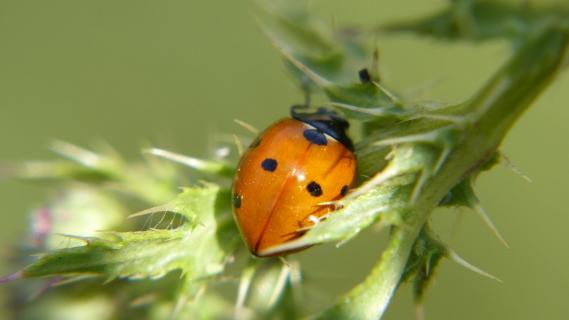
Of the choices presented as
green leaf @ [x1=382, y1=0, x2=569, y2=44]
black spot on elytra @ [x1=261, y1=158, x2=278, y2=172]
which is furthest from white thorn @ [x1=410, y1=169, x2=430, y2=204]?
black spot on elytra @ [x1=261, y1=158, x2=278, y2=172]

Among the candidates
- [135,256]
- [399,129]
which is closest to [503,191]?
[399,129]

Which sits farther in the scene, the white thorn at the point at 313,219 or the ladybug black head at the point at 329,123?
the ladybug black head at the point at 329,123

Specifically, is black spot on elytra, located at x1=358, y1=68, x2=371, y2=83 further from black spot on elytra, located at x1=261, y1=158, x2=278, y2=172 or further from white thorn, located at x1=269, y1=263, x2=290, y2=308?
white thorn, located at x1=269, y1=263, x2=290, y2=308

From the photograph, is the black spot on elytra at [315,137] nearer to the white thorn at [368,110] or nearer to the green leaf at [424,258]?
the white thorn at [368,110]

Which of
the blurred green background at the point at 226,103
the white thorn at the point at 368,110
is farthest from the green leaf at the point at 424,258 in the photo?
the blurred green background at the point at 226,103

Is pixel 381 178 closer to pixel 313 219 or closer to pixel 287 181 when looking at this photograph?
pixel 313 219

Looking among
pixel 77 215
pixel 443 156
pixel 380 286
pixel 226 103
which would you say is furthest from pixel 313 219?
pixel 226 103
